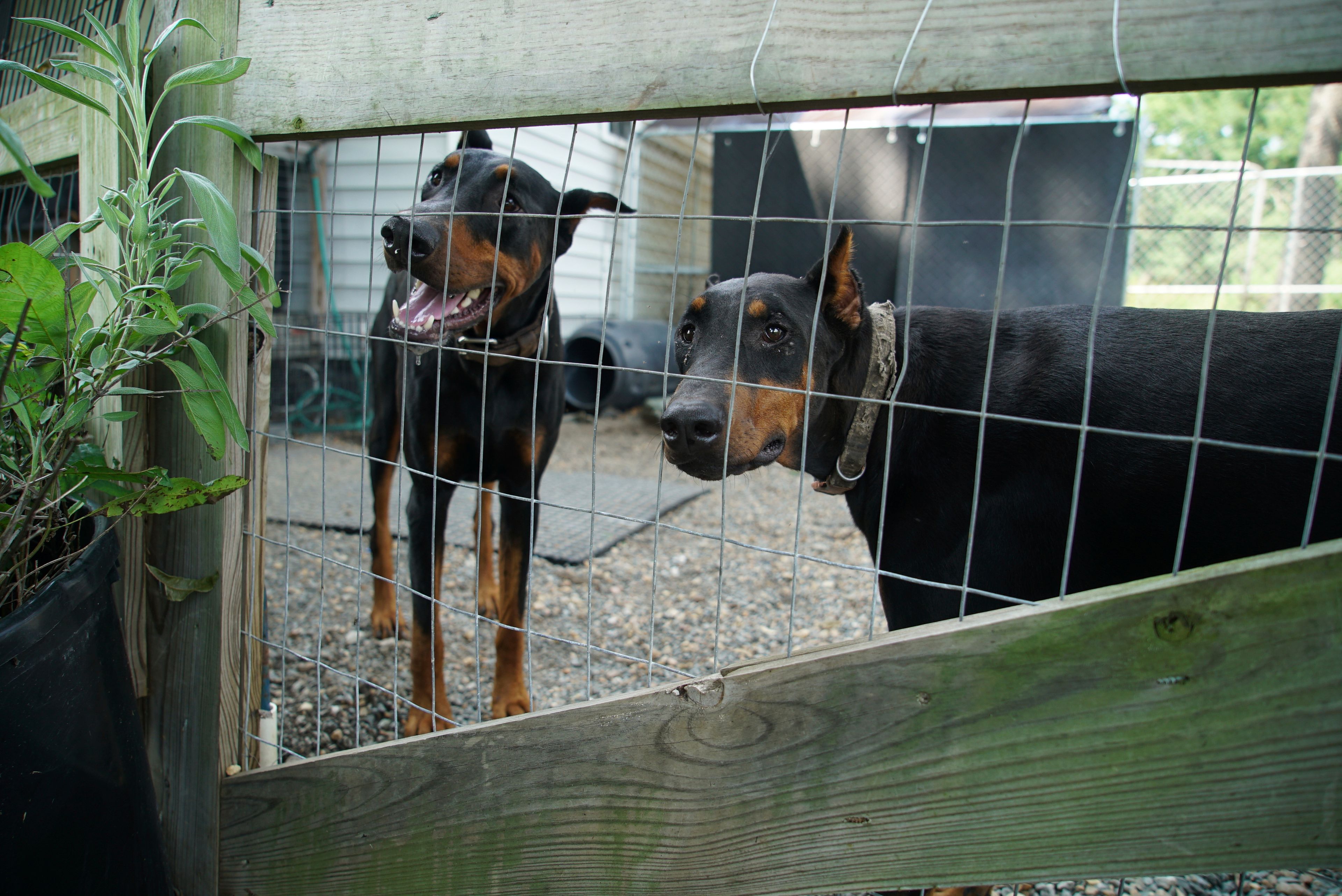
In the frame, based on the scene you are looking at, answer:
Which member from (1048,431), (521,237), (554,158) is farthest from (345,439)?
(1048,431)

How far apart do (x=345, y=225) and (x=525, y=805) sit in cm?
864

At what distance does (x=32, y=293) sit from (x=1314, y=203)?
12.9 m

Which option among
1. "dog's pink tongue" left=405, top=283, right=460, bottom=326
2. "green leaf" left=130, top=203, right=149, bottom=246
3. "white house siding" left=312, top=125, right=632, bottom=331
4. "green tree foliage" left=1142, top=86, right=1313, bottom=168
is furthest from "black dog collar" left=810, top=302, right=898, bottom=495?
"green tree foliage" left=1142, top=86, right=1313, bottom=168

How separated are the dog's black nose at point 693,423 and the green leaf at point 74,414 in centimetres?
103

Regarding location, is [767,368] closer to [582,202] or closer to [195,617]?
[582,202]

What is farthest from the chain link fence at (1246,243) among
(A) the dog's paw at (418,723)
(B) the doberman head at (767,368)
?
(A) the dog's paw at (418,723)

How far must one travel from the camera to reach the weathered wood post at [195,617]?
1.78m

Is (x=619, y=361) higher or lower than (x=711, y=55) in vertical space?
lower

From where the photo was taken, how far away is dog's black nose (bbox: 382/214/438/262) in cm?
203

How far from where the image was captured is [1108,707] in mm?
980

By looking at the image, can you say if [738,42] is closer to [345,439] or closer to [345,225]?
[345,439]

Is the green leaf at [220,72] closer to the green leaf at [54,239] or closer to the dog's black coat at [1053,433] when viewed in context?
the green leaf at [54,239]

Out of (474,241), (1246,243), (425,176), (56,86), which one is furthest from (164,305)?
(1246,243)

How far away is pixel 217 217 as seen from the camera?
1.29 meters
